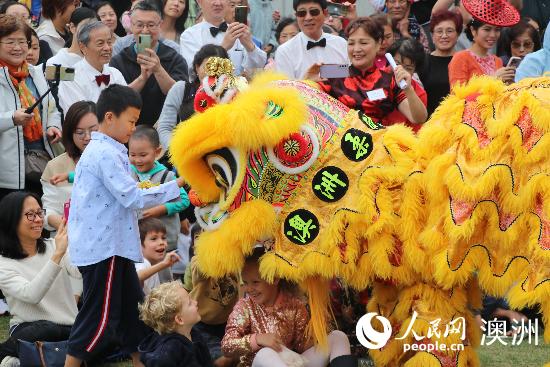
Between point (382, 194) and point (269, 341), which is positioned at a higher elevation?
point (382, 194)

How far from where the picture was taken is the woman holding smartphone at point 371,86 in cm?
570

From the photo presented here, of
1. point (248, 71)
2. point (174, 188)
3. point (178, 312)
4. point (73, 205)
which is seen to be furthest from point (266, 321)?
point (248, 71)

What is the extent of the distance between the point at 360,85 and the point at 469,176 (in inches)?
59.1

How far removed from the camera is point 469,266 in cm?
446

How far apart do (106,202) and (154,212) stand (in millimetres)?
1357

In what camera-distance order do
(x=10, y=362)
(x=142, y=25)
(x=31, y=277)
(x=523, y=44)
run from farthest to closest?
(x=523, y=44) < (x=142, y=25) < (x=31, y=277) < (x=10, y=362)

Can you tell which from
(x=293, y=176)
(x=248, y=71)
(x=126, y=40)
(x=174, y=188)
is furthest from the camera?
(x=126, y=40)

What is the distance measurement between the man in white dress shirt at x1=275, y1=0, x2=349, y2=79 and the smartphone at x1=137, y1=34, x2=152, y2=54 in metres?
0.94

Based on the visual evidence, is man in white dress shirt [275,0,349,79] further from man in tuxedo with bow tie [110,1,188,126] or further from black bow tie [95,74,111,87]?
black bow tie [95,74,111,87]

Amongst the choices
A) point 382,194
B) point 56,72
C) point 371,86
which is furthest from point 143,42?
point 382,194

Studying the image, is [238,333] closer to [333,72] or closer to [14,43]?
[333,72]

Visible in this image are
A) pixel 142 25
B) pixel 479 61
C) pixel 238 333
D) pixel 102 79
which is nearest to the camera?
pixel 238 333

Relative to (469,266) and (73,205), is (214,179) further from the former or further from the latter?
(469,266)

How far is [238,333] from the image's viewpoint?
5074mm
